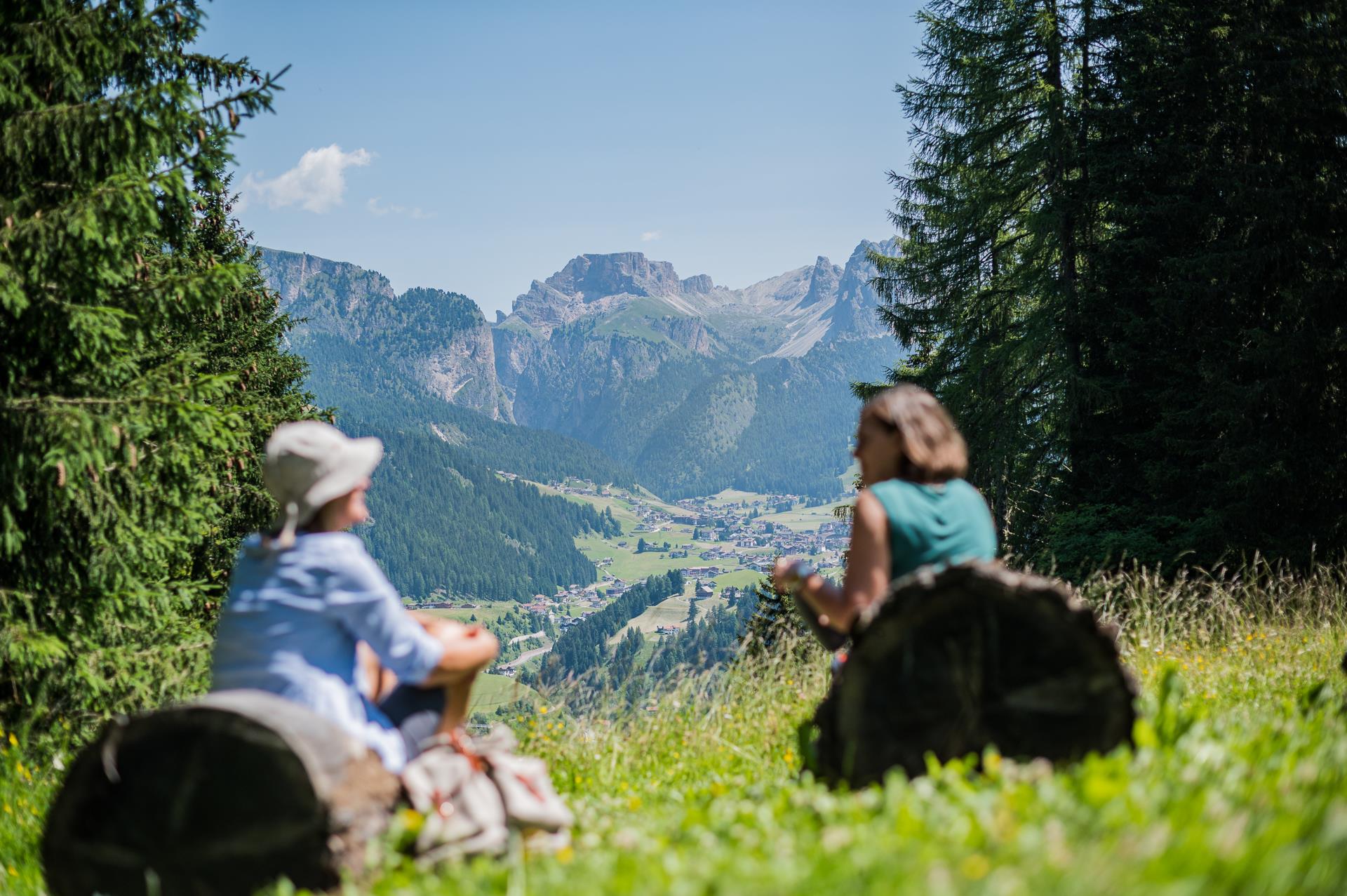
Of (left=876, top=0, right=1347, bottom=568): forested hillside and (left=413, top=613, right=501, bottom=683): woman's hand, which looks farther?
(left=876, top=0, right=1347, bottom=568): forested hillside

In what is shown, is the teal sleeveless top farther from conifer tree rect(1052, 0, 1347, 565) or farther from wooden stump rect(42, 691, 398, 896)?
conifer tree rect(1052, 0, 1347, 565)

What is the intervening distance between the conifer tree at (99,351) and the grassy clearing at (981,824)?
2.06 meters

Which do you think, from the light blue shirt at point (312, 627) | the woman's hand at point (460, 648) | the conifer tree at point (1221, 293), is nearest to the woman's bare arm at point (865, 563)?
the woman's hand at point (460, 648)

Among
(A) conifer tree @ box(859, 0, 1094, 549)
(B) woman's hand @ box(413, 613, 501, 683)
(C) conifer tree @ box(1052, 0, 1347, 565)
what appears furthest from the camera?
(A) conifer tree @ box(859, 0, 1094, 549)

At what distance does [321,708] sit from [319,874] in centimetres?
46

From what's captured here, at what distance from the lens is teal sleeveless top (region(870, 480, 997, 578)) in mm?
3188

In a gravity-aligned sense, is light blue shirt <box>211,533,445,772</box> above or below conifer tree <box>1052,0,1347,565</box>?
below

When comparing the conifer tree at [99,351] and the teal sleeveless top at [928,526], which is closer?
the teal sleeveless top at [928,526]

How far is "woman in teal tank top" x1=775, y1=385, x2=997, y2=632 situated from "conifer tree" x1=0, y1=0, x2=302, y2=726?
5154 millimetres

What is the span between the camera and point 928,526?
3.19 m

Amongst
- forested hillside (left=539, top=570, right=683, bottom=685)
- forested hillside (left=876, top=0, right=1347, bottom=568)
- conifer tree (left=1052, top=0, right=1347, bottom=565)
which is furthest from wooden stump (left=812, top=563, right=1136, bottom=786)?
forested hillside (left=539, top=570, right=683, bottom=685)

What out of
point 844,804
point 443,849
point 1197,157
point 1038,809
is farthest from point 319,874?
point 1197,157

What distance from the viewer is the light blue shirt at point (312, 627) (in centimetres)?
275

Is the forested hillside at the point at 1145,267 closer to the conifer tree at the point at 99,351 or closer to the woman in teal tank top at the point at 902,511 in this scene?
the woman in teal tank top at the point at 902,511
